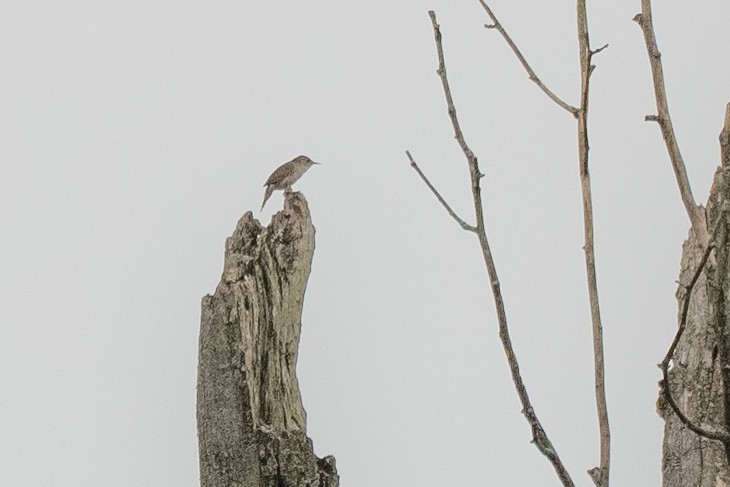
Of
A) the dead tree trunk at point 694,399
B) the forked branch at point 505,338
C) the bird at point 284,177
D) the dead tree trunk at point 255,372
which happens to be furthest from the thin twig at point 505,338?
the bird at point 284,177

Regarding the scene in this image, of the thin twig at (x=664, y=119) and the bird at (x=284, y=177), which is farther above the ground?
the bird at (x=284, y=177)

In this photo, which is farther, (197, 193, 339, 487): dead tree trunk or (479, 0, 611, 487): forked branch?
(197, 193, 339, 487): dead tree trunk

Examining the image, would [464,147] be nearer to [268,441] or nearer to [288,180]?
[268,441]

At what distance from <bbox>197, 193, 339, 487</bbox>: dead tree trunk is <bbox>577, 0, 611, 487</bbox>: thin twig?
5.15 feet

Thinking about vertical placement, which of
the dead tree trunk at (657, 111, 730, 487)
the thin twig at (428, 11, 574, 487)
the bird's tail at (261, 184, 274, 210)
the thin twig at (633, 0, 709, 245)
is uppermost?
the bird's tail at (261, 184, 274, 210)

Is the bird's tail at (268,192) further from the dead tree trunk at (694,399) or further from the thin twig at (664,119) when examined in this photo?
the thin twig at (664,119)

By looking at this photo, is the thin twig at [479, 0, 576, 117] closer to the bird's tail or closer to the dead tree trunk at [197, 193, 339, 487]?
the dead tree trunk at [197, 193, 339, 487]

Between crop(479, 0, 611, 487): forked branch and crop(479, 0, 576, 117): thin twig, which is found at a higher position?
crop(479, 0, 576, 117): thin twig

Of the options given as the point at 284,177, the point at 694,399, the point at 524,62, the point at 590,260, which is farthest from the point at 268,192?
the point at 590,260

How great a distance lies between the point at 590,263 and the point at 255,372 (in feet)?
5.40

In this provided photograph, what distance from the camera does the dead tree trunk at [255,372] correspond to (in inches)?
92.0

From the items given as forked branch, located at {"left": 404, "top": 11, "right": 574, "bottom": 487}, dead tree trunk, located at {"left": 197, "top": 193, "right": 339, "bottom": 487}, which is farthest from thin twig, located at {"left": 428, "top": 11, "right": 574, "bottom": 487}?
dead tree trunk, located at {"left": 197, "top": 193, "right": 339, "bottom": 487}

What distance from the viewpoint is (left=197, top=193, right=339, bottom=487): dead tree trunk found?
2338 mm

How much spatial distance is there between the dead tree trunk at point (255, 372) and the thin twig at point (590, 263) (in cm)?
157
